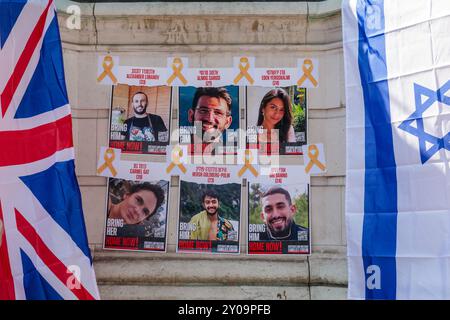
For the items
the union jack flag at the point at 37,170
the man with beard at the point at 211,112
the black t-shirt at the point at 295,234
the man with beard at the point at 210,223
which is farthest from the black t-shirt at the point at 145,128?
the black t-shirt at the point at 295,234

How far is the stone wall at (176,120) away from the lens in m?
6.77

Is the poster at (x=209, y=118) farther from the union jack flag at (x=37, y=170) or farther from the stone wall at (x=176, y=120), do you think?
the union jack flag at (x=37, y=170)

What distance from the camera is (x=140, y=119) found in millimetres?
7109

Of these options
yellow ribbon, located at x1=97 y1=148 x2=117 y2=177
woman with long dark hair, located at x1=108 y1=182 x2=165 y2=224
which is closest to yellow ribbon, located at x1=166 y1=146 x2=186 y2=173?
woman with long dark hair, located at x1=108 y1=182 x2=165 y2=224

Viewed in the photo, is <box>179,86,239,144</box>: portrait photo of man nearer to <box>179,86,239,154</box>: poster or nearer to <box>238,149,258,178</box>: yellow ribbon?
<box>179,86,239,154</box>: poster

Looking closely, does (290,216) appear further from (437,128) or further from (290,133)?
(437,128)

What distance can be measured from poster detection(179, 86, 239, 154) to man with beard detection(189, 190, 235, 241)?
1.59 feet

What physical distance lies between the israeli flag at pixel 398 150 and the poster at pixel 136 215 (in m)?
1.87

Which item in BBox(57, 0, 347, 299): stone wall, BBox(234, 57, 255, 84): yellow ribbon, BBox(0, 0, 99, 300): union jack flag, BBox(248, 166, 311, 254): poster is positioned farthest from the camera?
BBox(234, 57, 255, 84): yellow ribbon

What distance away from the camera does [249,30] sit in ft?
23.4

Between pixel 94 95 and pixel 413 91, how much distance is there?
3.14 meters

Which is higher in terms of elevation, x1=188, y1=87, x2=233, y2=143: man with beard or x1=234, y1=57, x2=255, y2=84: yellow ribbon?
x1=234, y1=57, x2=255, y2=84: yellow ribbon

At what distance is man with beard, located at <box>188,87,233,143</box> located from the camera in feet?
23.2

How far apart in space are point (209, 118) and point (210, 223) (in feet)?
3.42
